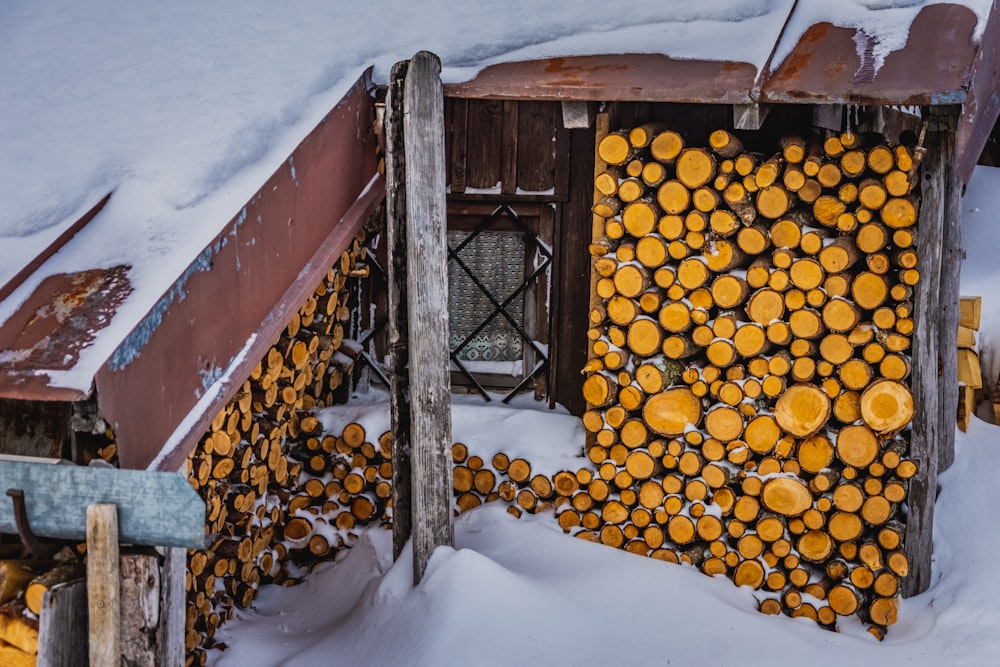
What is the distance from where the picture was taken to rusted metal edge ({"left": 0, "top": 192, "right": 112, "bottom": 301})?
10.1ft

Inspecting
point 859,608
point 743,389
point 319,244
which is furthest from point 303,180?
point 859,608

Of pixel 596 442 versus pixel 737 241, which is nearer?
pixel 737 241

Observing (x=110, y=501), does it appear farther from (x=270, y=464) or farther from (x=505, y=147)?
(x=505, y=147)

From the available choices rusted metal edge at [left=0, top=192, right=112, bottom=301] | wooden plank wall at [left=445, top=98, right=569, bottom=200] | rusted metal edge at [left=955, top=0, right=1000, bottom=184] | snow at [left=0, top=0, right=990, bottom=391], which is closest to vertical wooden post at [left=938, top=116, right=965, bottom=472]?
rusted metal edge at [left=955, top=0, right=1000, bottom=184]

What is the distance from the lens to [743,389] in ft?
13.7

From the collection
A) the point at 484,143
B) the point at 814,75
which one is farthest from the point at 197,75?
the point at 814,75

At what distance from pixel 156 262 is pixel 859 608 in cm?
344

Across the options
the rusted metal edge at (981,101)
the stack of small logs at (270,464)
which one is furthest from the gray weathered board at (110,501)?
the rusted metal edge at (981,101)

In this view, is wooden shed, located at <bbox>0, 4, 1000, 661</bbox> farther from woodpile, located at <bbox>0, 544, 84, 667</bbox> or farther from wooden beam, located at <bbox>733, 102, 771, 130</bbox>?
woodpile, located at <bbox>0, 544, 84, 667</bbox>

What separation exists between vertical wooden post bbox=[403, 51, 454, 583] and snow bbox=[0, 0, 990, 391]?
35cm

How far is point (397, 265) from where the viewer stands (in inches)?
158

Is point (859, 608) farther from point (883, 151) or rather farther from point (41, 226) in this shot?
point (41, 226)

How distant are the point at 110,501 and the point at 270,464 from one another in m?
2.00

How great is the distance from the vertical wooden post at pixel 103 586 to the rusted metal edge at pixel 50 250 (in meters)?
0.90
